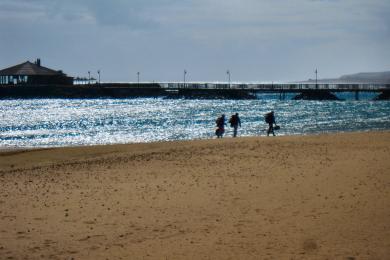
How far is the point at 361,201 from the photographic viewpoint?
9.58m

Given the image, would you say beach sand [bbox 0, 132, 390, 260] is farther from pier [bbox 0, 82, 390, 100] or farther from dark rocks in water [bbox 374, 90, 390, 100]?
dark rocks in water [bbox 374, 90, 390, 100]

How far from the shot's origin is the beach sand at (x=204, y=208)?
742 centimetres

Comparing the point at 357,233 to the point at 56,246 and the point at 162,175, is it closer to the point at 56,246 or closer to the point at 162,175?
the point at 56,246

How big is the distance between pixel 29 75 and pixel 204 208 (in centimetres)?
8998

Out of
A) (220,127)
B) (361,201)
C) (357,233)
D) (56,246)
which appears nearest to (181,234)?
(56,246)

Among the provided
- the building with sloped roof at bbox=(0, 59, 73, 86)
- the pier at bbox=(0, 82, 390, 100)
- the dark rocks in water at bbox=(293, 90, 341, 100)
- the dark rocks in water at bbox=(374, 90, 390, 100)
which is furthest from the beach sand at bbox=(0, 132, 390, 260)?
the dark rocks in water at bbox=(374, 90, 390, 100)

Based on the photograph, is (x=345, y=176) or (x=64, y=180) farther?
(x=64, y=180)

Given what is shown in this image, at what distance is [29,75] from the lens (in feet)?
309

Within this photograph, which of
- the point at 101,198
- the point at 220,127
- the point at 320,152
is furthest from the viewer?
the point at 220,127

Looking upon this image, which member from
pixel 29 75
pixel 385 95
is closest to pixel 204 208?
pixel 29 75

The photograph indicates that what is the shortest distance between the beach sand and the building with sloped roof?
8275 centimetres

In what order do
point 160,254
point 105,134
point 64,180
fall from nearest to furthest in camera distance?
point 160,254, point 64,180, point 105,134

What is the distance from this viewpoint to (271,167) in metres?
13.6

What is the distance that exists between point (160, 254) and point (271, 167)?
22.5 feet
